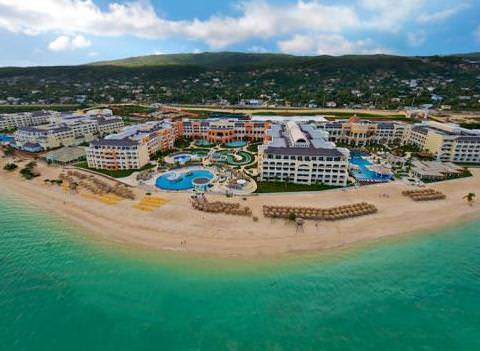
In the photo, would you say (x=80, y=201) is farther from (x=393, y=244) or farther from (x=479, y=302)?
(x=479, y=302)

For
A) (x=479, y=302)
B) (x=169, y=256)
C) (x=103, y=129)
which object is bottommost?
(x=479, y=302)

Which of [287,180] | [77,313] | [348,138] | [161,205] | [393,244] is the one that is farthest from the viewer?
[348,138]

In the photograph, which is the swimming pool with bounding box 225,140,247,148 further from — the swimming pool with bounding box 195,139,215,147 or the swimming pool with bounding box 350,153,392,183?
the swimming pool with bounding box 350,153,392,183

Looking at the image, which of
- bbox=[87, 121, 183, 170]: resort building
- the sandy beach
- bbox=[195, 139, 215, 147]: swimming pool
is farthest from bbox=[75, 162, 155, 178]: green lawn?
bbox=[195, 139, 215, 147]: swimming pool

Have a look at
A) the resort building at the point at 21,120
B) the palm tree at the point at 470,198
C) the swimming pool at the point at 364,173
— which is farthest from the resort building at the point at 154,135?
the palm tree at the point at 470,198

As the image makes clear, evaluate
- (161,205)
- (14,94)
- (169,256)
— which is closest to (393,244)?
(169,256)

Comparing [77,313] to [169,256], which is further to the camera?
[169,256]

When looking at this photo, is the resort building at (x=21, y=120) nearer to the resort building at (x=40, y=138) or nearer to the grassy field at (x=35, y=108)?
the resort building at (x=40, y=138)
